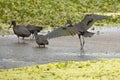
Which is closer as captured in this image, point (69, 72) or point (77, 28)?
A: point (69, 72)

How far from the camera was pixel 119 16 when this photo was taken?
24.2 metres

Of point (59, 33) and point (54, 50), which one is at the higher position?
point (59, 33)

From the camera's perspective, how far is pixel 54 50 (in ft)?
45.3

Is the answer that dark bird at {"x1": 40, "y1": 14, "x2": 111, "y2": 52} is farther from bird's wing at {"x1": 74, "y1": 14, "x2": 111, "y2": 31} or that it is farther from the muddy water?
the muddy water

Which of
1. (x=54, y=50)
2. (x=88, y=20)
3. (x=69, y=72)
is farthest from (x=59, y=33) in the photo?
(x=69, y=72)

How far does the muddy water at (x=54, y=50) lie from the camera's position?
1199cm

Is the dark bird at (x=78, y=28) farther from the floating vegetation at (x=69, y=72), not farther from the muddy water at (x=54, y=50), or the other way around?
the floating vegetation at (x=69, y=72)

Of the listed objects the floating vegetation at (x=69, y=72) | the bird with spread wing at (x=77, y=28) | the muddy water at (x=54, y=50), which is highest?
the floating vegetation at (x=69, y=72)

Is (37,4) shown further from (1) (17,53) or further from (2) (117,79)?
(2) (117,79)

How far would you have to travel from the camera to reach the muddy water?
11988mm

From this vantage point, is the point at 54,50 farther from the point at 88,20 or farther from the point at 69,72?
the point at 69,72

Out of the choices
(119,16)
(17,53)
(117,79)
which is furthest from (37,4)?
(117,79)

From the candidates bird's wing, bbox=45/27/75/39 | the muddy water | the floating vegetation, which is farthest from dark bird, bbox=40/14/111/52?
the floating vegetation

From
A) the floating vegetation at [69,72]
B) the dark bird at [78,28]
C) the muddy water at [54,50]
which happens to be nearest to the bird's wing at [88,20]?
the dark bird at [78,28]
